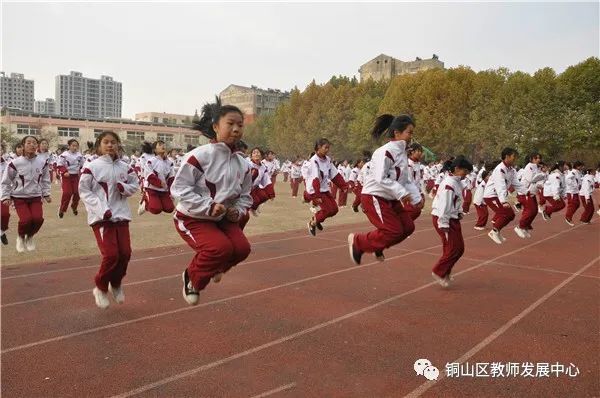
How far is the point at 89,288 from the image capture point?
6012 mm

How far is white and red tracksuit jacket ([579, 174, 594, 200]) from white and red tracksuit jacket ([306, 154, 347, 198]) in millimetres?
7930

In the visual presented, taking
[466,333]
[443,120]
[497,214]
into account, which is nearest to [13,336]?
[466,333]

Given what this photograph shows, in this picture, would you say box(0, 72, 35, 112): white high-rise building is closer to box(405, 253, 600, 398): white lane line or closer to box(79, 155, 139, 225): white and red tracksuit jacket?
box(79, 155, 139, 225): white and red tracksuit jacket

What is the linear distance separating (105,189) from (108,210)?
0.79 feet

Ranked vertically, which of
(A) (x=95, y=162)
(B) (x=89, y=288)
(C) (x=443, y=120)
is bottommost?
(B) (x=89, y=288)

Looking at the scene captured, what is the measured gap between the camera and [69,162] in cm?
1263

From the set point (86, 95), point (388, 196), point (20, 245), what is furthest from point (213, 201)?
point (86, 95)

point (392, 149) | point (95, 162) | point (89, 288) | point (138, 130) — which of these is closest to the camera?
point (95, 162)

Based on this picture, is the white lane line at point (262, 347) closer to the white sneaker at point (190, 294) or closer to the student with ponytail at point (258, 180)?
the white sneaker at point (190, 294)

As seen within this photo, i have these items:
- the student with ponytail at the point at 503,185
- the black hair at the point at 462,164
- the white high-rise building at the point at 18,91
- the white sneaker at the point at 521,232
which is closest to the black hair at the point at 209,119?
the black hair at the point at 462,164

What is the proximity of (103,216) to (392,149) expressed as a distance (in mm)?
3099

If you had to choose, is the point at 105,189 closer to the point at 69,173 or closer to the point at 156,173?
the point at 156,173

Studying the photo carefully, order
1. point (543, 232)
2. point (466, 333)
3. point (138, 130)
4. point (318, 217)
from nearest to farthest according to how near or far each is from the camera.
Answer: point (466, 333)
point (318, 217)
point (543, 232)
point (138, 130)

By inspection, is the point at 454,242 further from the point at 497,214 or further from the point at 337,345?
the point at 497,214
